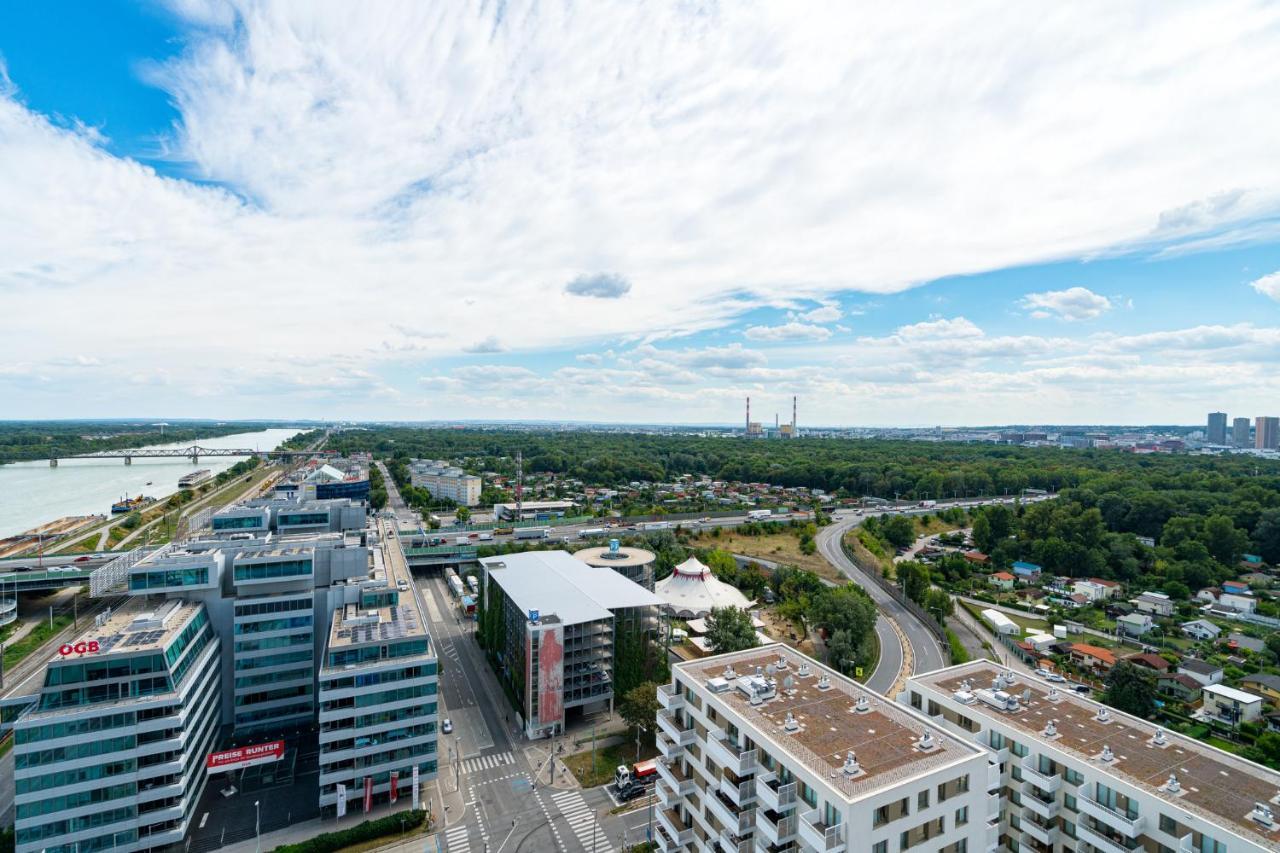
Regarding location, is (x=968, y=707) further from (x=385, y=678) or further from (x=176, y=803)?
(x=176, y=803)

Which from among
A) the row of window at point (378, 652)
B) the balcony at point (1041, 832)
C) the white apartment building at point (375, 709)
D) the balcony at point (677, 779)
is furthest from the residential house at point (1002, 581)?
the row of window at point (378, 652)

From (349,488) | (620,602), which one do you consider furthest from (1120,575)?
(349,488)

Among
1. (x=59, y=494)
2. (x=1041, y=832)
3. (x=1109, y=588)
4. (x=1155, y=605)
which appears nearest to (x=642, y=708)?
(x=1041, y=832)

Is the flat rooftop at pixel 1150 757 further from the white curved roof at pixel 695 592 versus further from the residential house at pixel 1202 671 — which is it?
the white curved roof at pixel 695 592

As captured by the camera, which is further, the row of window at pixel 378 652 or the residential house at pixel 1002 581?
the residential house at pixel 1002 581

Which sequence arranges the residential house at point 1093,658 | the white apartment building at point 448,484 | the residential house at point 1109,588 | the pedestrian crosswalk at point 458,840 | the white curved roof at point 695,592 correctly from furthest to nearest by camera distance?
the white apartment building at point 448,484
the residential house at point 1109,588
the white curved roof at point 695,592
the residential house at point 1093,658
the pedestrian crosswalk at point 458,840

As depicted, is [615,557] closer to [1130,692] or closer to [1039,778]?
[1130,692]

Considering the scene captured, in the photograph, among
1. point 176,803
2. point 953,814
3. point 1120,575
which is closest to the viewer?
point 953,814

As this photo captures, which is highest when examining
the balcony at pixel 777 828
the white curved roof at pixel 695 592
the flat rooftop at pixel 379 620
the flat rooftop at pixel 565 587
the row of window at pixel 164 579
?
the row of window at pixel 164 579
